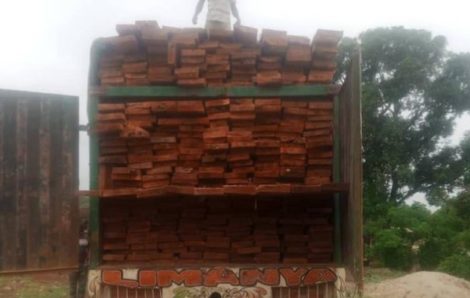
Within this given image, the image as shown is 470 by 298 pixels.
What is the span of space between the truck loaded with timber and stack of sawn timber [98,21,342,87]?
0.01 metres

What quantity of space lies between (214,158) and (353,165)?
68.2 inches

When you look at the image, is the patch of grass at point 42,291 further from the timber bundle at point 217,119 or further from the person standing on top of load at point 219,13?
the person standing on top of load at point 219,13

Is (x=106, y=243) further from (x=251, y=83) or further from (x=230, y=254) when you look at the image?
(x=251, y=83)

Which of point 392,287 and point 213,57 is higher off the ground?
point 213,57

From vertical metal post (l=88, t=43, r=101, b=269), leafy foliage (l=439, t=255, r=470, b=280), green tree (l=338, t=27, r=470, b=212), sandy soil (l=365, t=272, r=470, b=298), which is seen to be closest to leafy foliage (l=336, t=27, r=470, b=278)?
green tree (l=338, t=27, r=470, b=212)

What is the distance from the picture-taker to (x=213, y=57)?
6.93m

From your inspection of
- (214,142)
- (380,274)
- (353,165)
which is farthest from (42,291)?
(380,274)

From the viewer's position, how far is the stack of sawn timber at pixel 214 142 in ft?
22.5

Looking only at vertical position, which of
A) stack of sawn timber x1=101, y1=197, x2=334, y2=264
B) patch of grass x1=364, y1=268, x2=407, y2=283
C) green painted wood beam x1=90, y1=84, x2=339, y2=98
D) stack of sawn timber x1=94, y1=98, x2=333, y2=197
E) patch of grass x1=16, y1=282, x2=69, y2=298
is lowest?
patch of grass x1=364, y1=268, x2=407, y2=283

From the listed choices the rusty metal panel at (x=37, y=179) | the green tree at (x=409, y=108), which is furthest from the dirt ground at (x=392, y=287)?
the green tree at (x=409, y=108)

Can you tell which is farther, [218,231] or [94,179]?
[218,231]

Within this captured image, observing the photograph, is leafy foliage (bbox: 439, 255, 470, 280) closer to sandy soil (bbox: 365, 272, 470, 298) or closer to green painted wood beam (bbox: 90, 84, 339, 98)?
sandy soil (bbox: 365, 272, 470, 298)

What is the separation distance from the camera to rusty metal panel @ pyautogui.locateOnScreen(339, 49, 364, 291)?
A: 212 inches

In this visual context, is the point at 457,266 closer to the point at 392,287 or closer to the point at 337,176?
the point at 392,287
